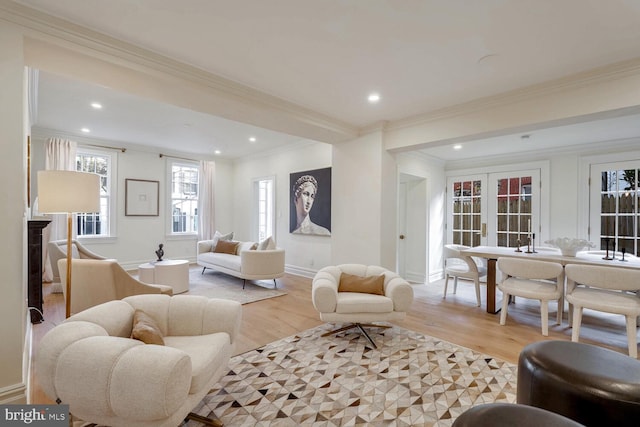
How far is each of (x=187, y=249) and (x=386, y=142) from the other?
5.51 meters

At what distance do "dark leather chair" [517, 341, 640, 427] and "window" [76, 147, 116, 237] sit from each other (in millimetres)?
7155

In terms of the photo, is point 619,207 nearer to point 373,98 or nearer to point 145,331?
point 373,98

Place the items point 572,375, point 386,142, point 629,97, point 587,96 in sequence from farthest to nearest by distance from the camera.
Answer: point 386,142
point 587,96
point 629,97
point 572,375

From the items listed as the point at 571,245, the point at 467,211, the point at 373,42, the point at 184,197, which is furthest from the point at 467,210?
the point at 184,197

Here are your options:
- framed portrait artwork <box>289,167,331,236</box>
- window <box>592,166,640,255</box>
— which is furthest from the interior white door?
window <box>592,166,640,255</box>

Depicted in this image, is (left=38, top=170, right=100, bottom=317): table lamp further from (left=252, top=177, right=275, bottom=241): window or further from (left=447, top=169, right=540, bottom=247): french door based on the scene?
(left=447, top=169, right=540, bottom=247): french door

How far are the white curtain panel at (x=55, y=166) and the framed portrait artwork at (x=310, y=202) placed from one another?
413cm

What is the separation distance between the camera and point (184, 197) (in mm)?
7289

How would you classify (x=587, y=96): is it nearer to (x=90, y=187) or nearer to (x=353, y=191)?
(x=353, y=191)

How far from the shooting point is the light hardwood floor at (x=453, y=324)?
9.75ft

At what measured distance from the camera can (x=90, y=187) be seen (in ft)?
7.61

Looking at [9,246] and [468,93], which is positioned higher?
[468,93]

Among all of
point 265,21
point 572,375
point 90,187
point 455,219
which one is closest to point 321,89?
point 265,21

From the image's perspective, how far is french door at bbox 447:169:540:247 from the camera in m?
5.46
